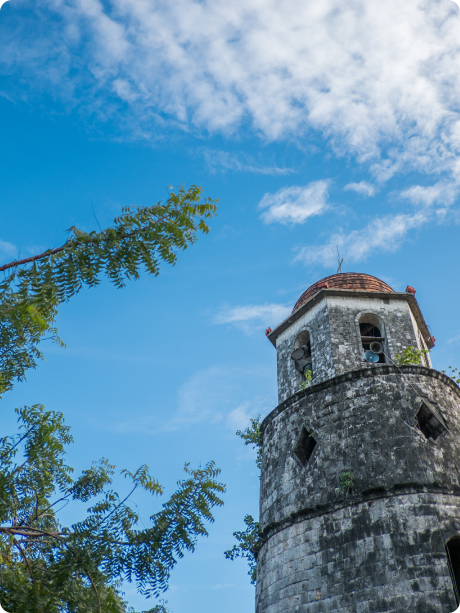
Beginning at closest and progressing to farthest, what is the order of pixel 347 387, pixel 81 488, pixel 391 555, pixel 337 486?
pixel 81 488
pixel 391 555
pixel 337 486
pixel 347 387

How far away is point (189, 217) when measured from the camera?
19.0 feet

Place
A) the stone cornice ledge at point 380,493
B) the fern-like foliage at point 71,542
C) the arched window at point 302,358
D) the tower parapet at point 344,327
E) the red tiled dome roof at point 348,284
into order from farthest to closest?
the red tiled dome roof at point 348,284
the arched window at point 302,358
the tower parapet at point 344,327
the stone cornice ledge at point 380,493
the fern-like foliage at point 71,542

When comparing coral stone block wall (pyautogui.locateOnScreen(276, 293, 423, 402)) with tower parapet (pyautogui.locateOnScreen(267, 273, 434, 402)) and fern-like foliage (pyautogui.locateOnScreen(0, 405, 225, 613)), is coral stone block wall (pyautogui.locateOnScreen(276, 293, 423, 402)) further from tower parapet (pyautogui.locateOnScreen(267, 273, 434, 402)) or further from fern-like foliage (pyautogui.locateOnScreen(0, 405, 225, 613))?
fern-like foliage (pyautogui.locateOnScreen(0, 405, 225, 613))

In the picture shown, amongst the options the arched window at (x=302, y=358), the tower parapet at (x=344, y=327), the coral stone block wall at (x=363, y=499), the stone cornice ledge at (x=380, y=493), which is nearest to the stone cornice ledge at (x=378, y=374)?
the coral stone block wall at (x=363, y=499)

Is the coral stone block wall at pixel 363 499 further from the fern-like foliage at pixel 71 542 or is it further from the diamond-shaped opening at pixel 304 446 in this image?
the fern-like foliage at pixel 71 542

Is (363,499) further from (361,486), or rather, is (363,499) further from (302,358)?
(302,358)

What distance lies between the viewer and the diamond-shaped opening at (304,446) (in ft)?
32.6

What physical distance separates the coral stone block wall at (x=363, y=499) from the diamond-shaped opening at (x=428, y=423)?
0.22 ft

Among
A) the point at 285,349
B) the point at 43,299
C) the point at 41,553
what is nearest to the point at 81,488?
the point at 41,553

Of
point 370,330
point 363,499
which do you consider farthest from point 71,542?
point 370,330

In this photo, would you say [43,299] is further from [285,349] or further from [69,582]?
[285,349]

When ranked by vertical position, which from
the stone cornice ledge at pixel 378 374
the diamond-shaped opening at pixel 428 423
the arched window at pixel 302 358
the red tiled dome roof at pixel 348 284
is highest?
the red tiled dome roof at pixel 348 284

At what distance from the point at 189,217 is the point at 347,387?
5.58 meters

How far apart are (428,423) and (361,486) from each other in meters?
1.79
